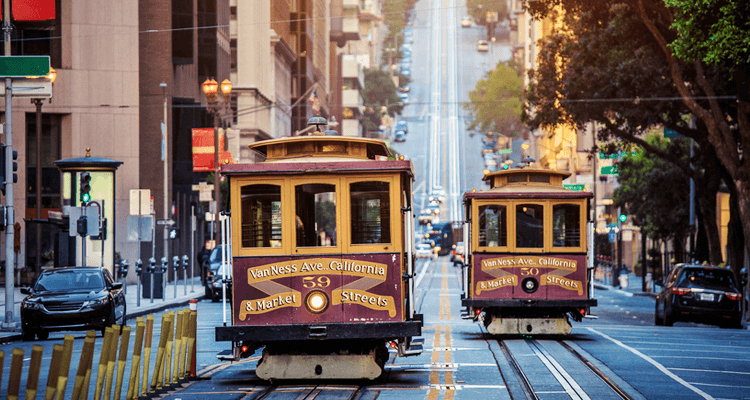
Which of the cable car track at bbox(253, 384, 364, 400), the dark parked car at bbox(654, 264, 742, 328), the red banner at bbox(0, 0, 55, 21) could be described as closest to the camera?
the cable car track at bbox(253, 384, 364, 400)

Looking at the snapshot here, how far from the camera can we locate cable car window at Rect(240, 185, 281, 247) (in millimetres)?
14008

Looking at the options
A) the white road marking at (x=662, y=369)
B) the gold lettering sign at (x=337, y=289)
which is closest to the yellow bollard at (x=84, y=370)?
the gold lettering sign at (x=337, y=289)

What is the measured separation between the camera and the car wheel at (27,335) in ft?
73.3

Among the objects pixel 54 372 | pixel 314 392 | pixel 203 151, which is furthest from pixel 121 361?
pixel 203 151

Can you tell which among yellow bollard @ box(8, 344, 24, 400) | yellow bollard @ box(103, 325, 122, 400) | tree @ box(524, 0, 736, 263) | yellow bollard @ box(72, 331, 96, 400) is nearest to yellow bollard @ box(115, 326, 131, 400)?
yellow bollard @ box(103, 325, 122, 400)

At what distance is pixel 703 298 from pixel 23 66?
53.2 ft

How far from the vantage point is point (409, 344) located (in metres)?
14.1

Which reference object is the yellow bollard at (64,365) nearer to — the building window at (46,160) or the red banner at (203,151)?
the red banner at (203,151)

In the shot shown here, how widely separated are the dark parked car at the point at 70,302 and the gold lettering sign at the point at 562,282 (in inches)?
344

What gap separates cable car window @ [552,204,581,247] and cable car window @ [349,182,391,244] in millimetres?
7855

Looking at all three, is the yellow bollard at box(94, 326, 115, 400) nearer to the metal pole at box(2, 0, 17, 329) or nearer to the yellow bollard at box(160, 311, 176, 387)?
the yellow bollard at box(160, 311, 176, 387)

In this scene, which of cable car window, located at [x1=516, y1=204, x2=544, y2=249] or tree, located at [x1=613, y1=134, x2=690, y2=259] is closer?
cable car window, located at [x1=516, y1=204, x2=544, y2=249]

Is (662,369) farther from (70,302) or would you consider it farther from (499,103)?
(499,103)

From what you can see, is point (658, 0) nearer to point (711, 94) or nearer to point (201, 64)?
point (711, 94)
